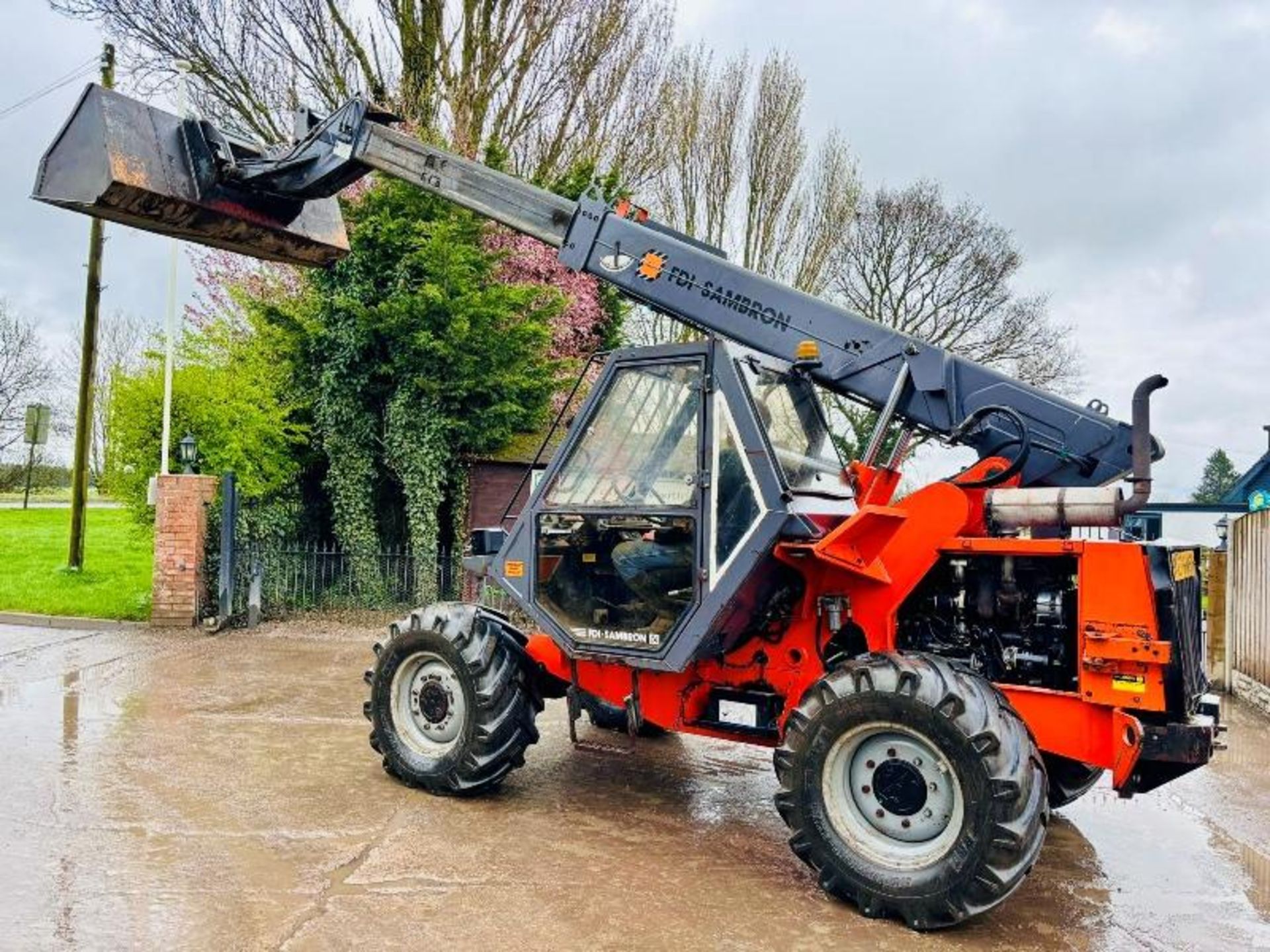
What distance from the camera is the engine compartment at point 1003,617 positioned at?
14.8 ft

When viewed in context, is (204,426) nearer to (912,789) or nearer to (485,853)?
(485,853)

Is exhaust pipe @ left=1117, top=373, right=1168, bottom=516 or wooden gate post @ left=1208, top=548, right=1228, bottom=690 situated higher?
exhaust pipe @ left=1117, top=373, right=1168, bottom=516

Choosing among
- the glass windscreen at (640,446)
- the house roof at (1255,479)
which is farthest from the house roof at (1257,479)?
the glass windscreen at (640,446)

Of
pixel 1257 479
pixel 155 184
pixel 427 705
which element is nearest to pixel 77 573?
pixel 155 184

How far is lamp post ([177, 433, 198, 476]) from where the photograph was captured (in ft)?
39.1

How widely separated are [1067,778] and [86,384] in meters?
15.6

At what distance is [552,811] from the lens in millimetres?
5383

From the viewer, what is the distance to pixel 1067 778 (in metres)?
5.18

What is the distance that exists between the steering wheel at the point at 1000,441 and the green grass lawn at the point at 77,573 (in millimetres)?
10767

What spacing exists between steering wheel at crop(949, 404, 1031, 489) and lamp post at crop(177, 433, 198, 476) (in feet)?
31.8

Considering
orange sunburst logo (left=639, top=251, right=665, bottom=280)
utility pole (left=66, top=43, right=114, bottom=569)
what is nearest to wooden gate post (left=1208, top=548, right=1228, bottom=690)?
orange sunburst logo (left=639, top=251, right=665, bottom=280)

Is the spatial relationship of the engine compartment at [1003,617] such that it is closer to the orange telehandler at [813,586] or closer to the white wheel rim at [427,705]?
the orange telehandler at [813,586]

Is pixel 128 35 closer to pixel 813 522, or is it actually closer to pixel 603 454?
pixel 603 454

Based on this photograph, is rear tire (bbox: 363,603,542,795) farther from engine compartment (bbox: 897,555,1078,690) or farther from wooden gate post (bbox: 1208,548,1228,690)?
wooden gate post (bbox: 1208,548,1228,690)
